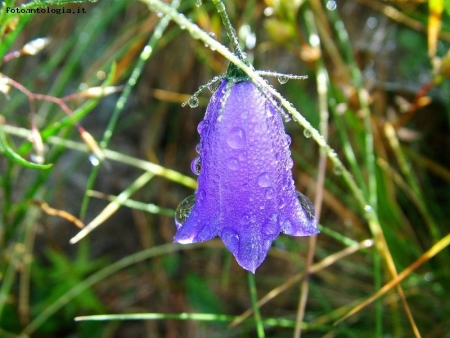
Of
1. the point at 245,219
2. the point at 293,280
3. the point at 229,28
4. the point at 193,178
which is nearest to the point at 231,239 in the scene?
the point at 245,219

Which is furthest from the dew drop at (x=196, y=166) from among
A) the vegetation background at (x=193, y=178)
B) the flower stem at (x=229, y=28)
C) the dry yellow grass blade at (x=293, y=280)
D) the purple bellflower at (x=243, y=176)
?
the vegetation background at (x=193, y=178)

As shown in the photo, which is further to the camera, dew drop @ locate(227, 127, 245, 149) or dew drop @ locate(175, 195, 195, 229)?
dew drop @ locate(175, 195, 195, 229)

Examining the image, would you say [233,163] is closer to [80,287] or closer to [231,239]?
[231,239]

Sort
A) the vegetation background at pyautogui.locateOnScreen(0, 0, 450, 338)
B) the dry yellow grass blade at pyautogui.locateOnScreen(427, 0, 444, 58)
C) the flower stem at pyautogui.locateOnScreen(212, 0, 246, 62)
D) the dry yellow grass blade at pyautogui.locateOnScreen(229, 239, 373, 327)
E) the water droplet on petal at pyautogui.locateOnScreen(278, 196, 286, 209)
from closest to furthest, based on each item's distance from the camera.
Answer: the flower stem at pyautogui.locateOnScreen(212, 0, 246, 62)
the water droplet on petal at pyautogui.locateOnScreen(278, 196, 286, 209)
the dry yellow grass blade at pyautogui.locateOnScreen(229, 239, 373, 327)
the dry yellow grass blade at pyautogui.locateOnScreen(427, 0, 444, 58)
the vegetation background at pyautogui.locateOnScreen(0, 0, 450, 338)

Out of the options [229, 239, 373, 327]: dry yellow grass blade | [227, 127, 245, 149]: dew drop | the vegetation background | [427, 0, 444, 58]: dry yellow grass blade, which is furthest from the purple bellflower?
[427, 0, 444, 58]: dry yellow grass blade

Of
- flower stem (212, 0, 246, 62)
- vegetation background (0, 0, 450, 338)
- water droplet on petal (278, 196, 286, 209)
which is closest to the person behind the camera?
flower stem (212, 0, 246, 62)

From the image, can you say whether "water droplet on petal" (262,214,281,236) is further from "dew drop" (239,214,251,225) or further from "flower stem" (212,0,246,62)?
"flower stem" (212,0,246,62)

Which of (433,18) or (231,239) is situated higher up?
(433,18)
